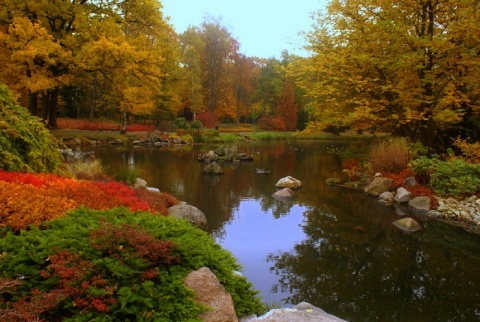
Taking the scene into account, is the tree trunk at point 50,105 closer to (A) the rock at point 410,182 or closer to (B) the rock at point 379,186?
(B) the rock at point 379,186

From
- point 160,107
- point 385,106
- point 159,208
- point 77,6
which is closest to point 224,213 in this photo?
point 159,208

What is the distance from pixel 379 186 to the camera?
40.4 feet

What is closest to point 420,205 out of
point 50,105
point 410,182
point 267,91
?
point 410,182

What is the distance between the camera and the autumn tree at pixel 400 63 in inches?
481

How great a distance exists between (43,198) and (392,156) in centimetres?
1188

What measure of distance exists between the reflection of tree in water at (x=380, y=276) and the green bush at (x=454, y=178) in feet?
7.64

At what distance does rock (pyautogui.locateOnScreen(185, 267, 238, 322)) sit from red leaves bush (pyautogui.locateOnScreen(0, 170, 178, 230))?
1734 mm

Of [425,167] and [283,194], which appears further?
[283,194]

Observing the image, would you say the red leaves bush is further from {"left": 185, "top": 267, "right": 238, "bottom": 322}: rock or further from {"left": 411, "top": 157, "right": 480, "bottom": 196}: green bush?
{"left": 411, "top": 157, "right": 480, "bottom": 196}: green bush

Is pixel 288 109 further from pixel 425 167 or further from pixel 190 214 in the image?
pixel 190 214

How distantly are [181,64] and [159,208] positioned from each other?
1260 inches

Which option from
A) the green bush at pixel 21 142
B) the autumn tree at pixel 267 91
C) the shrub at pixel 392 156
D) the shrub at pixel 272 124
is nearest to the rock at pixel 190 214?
the green bush at pixel 21 142

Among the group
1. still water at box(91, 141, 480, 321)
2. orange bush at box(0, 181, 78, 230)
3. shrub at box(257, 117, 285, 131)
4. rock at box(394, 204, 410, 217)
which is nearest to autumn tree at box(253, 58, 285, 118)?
shrub at box(257, 117, 285, 131)

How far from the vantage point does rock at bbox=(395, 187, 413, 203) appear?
11109mm
